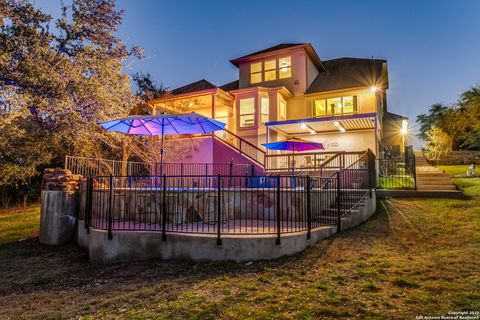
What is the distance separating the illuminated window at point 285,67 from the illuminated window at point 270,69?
38cm

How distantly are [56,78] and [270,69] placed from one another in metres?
14.8

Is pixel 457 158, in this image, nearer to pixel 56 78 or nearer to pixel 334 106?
pixel 334 106

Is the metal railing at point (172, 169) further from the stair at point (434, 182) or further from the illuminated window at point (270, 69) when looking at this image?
the illuminated window at point (270, 69)

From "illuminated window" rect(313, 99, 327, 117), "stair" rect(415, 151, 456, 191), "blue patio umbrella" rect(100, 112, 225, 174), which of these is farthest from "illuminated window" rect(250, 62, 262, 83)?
"stair" rect(415, 151, 456, 191)

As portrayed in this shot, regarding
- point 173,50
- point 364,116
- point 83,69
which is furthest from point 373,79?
point 173,50

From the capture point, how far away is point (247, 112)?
67.3ft

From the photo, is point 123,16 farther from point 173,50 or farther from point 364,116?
point 173,50

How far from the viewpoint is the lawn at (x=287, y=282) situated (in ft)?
14.0

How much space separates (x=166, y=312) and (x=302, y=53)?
64.8 feet

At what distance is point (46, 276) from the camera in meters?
6.73

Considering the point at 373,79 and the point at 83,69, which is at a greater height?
the point at 373,79

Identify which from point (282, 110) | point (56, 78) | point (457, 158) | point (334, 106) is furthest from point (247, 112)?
point (457, 158)

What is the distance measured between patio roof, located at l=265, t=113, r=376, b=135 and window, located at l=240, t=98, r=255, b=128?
2309 mm

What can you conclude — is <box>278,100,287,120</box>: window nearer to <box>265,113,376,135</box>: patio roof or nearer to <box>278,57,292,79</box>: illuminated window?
<box>265,113,376,135</box>: patio roof
